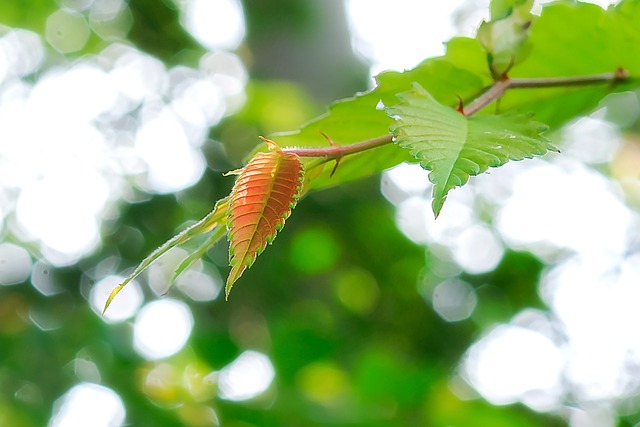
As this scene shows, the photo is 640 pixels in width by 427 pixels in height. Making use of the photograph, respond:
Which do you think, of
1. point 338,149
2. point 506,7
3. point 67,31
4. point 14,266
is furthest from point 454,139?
point 67,31

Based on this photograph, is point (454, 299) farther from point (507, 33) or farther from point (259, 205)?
point (259, 205)

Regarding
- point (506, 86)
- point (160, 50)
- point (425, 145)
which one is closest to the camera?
point (425, 145)

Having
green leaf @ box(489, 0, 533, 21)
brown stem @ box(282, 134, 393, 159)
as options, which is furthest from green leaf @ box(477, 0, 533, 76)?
brown stem @ box(282, 134, 393, 159)

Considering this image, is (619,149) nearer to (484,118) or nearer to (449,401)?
(449,401)

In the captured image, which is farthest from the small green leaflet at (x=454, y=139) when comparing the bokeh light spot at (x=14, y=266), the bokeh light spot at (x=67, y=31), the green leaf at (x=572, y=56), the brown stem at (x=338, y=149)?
the bokeh light spot at (x=67, y=31)

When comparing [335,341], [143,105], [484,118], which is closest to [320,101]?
[335,341]

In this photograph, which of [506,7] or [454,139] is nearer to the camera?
[454,139]
